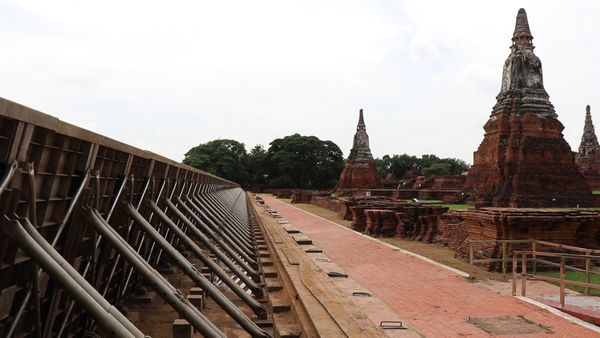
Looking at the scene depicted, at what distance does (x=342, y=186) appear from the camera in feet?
153

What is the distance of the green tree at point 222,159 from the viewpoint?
53.9 m

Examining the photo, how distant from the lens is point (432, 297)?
273 inches

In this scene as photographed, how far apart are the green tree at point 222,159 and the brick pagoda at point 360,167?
533 inches

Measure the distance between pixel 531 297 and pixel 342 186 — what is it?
39612 mm

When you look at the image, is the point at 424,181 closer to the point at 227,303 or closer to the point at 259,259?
the point at 259,259

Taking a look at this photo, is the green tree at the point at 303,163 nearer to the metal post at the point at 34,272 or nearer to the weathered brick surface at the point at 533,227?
the weathered brick surface at the point at 533,227

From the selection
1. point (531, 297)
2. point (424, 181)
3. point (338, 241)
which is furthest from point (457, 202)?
point (531, 297)

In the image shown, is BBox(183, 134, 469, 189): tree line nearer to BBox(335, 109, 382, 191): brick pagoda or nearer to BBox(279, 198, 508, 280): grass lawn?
BBox(335, 109, 382, 191): brick pagoda

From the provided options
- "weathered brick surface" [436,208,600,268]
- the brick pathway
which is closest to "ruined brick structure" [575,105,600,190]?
"weathered brick surface" [436,208,600,268]

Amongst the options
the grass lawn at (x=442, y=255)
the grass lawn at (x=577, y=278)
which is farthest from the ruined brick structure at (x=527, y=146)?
the grass lawn at (x=577, y=278)

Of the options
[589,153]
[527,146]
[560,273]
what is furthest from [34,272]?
[589,153]

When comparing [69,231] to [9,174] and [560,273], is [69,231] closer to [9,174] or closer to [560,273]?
[9,174]

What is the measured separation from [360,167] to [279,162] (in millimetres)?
12004

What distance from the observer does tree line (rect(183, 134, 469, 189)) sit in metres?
54.2
